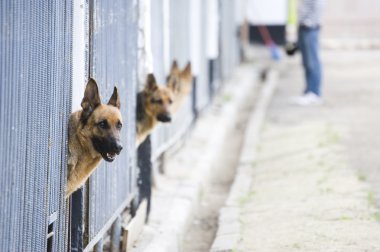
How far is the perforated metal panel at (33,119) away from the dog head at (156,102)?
236 cm

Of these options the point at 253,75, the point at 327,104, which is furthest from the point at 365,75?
the point at 327,104

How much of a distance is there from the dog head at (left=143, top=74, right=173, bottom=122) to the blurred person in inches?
268

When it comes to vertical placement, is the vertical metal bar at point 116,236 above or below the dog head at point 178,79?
below

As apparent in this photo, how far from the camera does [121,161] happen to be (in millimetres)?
6227

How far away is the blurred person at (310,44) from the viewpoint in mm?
13586

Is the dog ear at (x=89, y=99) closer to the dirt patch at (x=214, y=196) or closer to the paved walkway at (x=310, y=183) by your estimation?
the paved walkway at (x=310, y=183)

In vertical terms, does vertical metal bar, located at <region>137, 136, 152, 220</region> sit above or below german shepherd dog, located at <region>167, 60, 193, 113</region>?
below

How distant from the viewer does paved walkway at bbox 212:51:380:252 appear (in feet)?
Result: 21.1

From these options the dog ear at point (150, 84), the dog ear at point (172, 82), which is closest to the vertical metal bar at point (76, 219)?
the dog ear at point (150, 84)

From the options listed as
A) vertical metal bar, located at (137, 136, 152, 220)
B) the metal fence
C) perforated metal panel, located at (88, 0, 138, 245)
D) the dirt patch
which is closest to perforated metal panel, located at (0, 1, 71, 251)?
the metal fence

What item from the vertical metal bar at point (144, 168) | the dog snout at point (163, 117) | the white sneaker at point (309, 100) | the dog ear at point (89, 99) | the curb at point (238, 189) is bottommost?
the curb at point (238, 189)

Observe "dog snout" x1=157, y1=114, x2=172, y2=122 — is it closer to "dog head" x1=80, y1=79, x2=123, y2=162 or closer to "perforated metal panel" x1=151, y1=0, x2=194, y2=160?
"perforated metal panel" x1=151, y1=0, x2=194, y2=160

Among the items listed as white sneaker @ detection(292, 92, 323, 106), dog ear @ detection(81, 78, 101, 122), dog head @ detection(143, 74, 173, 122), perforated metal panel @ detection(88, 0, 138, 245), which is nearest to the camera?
dog ear @ detection(81, 78, 101, 122)

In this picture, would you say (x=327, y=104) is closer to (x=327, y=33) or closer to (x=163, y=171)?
(x=163, y=171)
